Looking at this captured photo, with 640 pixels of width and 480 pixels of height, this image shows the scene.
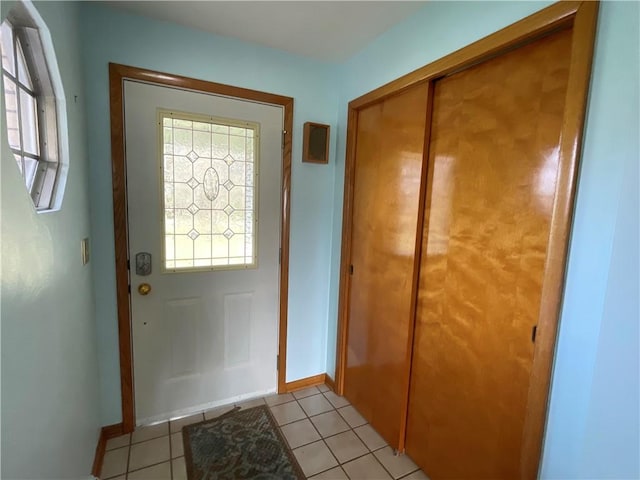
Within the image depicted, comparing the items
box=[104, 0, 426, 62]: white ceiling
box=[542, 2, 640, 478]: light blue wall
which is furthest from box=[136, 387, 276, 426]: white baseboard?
box=[104, 0, 426, 62]: white ceiling

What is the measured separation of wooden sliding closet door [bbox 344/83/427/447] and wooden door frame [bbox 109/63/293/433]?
44 cm

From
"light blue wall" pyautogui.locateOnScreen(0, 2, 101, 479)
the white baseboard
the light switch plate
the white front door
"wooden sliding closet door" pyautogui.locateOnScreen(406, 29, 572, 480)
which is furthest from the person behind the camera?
the white baseboard

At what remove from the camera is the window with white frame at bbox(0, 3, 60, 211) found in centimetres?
86

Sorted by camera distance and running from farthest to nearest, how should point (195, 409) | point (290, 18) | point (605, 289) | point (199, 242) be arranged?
point (195, 409) < point (199, 242) < point (290, 18) < point (605, 289)

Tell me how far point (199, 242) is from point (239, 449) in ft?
3.77

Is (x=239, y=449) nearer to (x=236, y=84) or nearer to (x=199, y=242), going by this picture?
(x=199, y=242)

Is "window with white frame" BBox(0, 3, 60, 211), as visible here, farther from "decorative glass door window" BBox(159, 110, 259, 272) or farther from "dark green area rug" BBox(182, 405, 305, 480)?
"dark green area rug" BBox(182, 405, 305, 480)

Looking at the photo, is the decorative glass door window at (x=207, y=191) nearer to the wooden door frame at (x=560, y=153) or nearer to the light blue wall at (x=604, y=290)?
the wooden door frame at (x=560, y=153)

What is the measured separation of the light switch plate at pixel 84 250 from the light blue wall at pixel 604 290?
1.86 m

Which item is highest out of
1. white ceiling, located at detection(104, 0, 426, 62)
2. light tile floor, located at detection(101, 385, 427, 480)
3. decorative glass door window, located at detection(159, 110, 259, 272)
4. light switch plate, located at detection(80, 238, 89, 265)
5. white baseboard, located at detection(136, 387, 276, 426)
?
white ceiling, located at detection(104, 0, 426, 62)

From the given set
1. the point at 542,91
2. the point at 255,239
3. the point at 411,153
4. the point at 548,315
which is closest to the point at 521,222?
the point at 548,315

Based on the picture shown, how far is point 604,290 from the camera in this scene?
879mm

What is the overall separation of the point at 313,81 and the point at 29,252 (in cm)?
172

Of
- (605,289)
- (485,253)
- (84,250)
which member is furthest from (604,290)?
(84,250)
